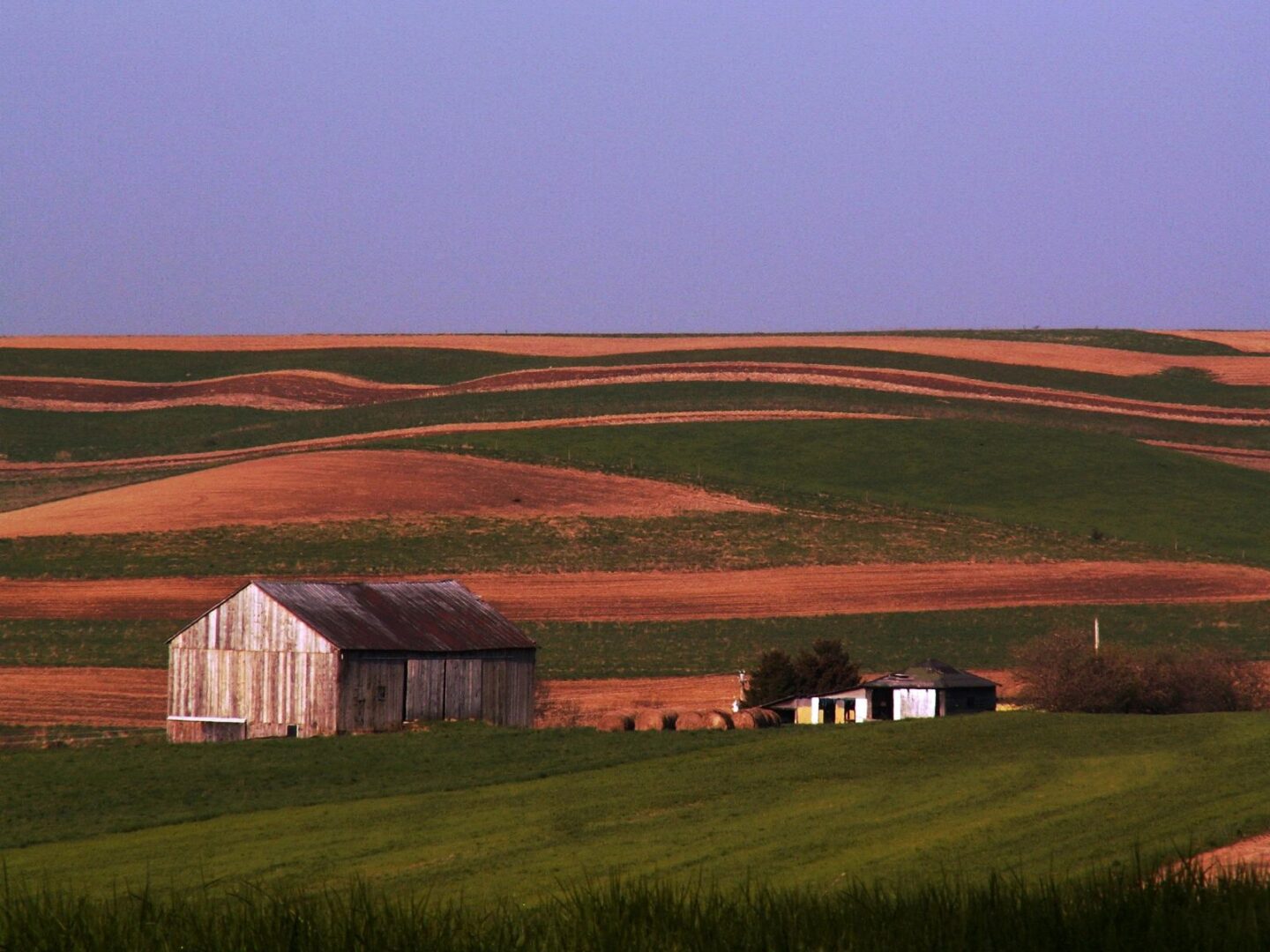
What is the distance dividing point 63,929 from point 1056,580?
58831 millimetres

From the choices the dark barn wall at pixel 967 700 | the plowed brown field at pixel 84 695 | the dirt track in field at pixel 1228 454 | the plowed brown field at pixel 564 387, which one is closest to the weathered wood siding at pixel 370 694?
the plowed brown field at pixel 84 695

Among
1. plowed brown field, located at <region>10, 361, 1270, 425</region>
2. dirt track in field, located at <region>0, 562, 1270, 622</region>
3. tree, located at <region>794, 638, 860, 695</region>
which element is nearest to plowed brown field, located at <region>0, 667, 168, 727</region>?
dirt track in field, located at <region>0, 562, 1270, 622</region>

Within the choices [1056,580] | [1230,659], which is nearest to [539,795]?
[1230,659]

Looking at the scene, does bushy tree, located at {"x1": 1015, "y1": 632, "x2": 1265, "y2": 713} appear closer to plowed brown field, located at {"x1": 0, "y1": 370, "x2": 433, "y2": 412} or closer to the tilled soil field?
the tilled soil field

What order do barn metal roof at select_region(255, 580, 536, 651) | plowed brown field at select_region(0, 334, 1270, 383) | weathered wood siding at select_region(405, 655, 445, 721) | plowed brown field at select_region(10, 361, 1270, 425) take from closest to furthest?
1. barn metal roof at select_region(255, 580, 536, 651)
2. weathered wood siding at select_region(405, 655, 445, 721)
3. plowed brown field at select_region(10, 361, 1270, 425)
4. plowed brown field at select_region(0, 334, 1270, 383)

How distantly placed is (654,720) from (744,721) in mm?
2607

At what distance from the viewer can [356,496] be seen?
75.4 meters

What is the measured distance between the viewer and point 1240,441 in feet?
318

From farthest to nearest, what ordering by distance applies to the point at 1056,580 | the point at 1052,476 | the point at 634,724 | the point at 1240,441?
1. the point at 1240,441
2. the point at 1052,476
3. the point at 1056,580
4. the point at 634,724

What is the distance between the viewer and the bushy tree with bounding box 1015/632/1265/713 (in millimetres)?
52625

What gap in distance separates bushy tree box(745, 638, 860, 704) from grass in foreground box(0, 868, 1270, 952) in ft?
137

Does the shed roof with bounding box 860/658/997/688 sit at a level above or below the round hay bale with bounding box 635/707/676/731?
above

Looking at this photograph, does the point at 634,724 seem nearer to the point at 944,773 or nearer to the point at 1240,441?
the point at 944,773

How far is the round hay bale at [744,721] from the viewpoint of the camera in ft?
155
